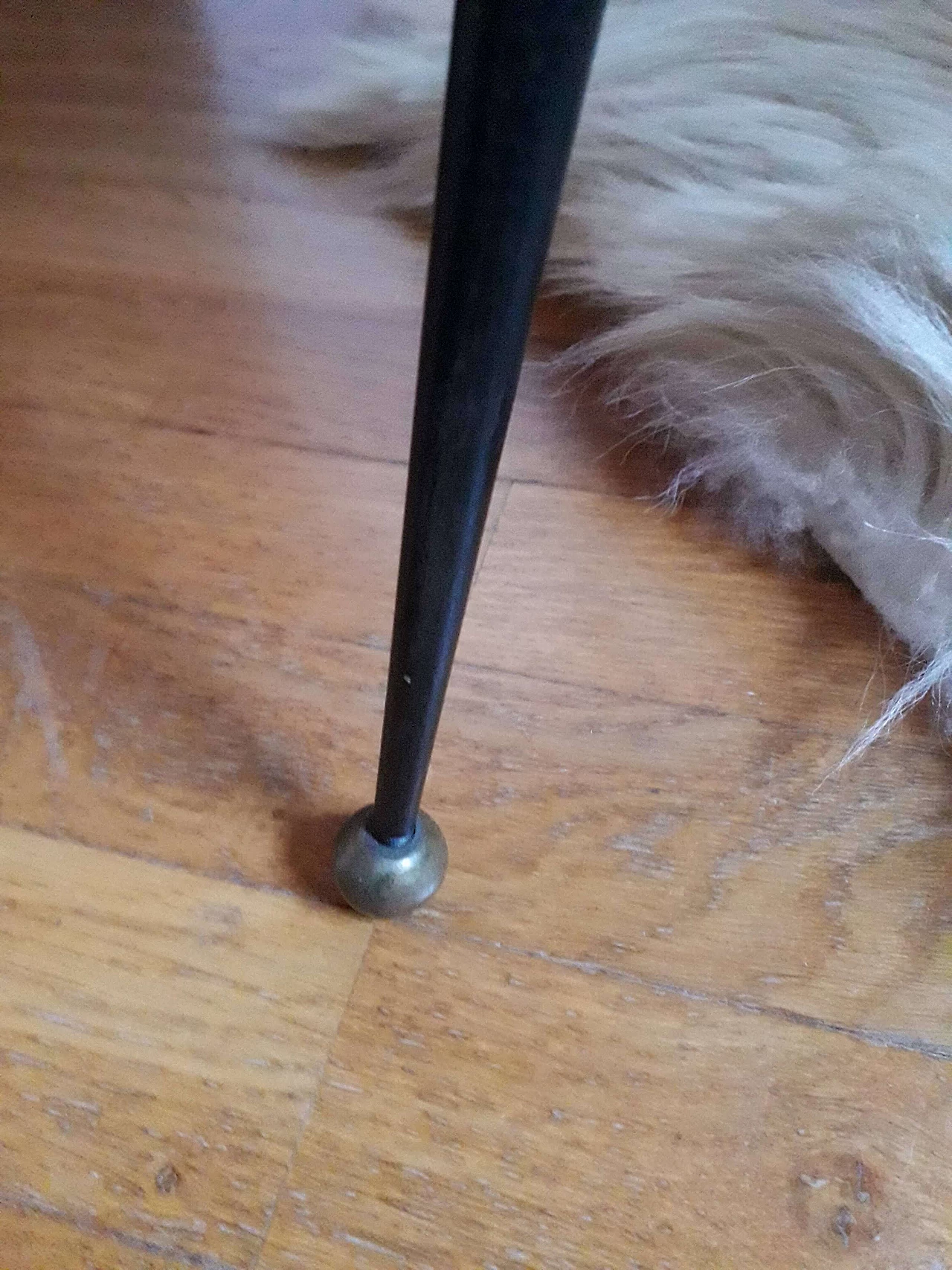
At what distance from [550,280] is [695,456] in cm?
18

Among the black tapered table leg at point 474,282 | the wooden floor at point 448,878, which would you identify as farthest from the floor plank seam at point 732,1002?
the black tapered table leg at point 474,282

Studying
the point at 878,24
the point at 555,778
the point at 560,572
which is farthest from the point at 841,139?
the point at 555,778

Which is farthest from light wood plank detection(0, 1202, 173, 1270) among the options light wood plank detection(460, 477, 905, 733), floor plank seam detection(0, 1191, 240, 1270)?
light wood plank detection(460, 477, 905, 733)

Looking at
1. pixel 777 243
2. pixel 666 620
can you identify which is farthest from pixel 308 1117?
pixel 777 243

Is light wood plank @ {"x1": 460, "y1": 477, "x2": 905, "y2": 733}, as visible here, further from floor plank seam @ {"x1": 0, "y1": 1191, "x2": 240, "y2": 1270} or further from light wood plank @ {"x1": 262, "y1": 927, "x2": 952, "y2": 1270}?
floor plank seam @ {"x1": 0, "y1": 1191, "x2": 240, "y2": 1270}

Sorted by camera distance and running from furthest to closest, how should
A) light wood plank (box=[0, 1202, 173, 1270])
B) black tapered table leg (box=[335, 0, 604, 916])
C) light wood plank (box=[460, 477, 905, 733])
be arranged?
light wood plank (box=[460, 477, 905, 733]), light wood plank (box=[0, 1202, 173, 1270]), black tapered table leg (box=[335, 0, 604, 916])

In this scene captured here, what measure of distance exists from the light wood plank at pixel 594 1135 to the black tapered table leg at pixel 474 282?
114 mm

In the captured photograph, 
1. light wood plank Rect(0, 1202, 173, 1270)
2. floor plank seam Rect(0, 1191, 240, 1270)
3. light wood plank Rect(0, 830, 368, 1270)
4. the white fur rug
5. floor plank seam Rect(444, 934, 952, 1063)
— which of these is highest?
the white fur rug

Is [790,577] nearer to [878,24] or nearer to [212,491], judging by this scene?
[212,491]

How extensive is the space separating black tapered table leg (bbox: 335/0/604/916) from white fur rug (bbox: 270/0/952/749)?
0.26m

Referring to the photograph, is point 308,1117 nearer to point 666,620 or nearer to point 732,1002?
point 732,1002

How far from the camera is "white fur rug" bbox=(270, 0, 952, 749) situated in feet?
1.59

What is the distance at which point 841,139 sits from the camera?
62cm

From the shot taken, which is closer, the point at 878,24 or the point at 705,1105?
the point at 705,1105
